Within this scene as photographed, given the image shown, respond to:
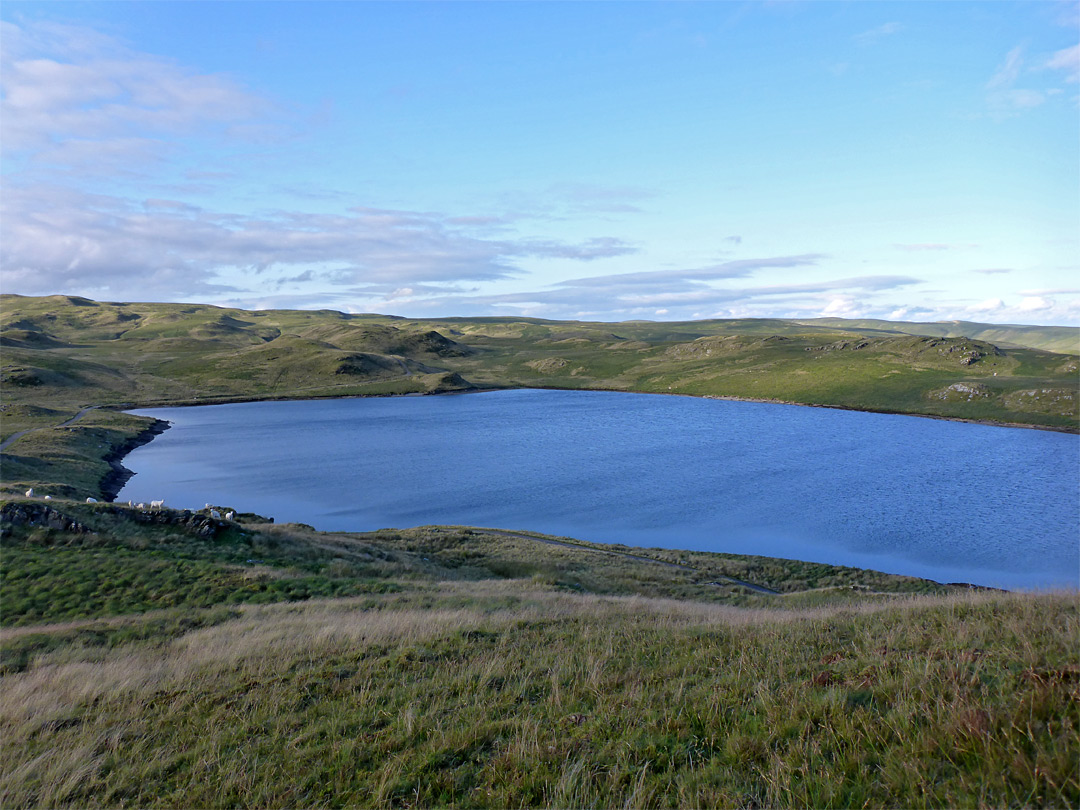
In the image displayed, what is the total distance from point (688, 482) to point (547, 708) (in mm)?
57924

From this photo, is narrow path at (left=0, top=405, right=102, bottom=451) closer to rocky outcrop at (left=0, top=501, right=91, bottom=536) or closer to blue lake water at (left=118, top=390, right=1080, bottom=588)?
blue lake water at (left=118, top=390, right=1080, bottom=588)

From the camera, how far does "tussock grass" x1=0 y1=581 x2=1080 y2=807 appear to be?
18.8 ft

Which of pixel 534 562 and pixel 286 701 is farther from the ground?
pixel 286 701

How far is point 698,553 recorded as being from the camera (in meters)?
42.0

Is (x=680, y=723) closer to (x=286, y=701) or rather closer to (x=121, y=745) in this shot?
(x=286, y=701)

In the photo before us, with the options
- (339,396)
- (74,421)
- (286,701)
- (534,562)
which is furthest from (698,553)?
(339,396)

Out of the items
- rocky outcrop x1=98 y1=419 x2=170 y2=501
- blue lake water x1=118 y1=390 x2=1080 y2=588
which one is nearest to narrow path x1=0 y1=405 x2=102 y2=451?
rocky outcrop x1=98 y1=419 x2=170 y2=501

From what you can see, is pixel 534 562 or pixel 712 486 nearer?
pixel 534 562

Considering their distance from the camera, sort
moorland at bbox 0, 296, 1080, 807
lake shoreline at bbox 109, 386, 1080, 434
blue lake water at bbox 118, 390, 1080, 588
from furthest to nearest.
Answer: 1. lake shoreline at bbox 109, 386, 1080, 434
2. blue lake water at bbox 118, 390, 1080, 588
3. moorland at bbox 0, 296, 1080, 807

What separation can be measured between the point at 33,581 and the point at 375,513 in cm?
3314

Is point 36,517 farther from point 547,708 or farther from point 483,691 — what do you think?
point 547,708

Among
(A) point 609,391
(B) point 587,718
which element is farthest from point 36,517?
(A) point 609,391

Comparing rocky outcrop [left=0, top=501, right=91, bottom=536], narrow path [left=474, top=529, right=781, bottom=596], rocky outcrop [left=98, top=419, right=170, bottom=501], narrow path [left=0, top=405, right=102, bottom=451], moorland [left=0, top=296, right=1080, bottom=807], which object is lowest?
narrow path [left=474, top=529, right=781, bottom=596]

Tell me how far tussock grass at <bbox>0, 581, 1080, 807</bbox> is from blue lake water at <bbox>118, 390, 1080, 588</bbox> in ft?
82.5
